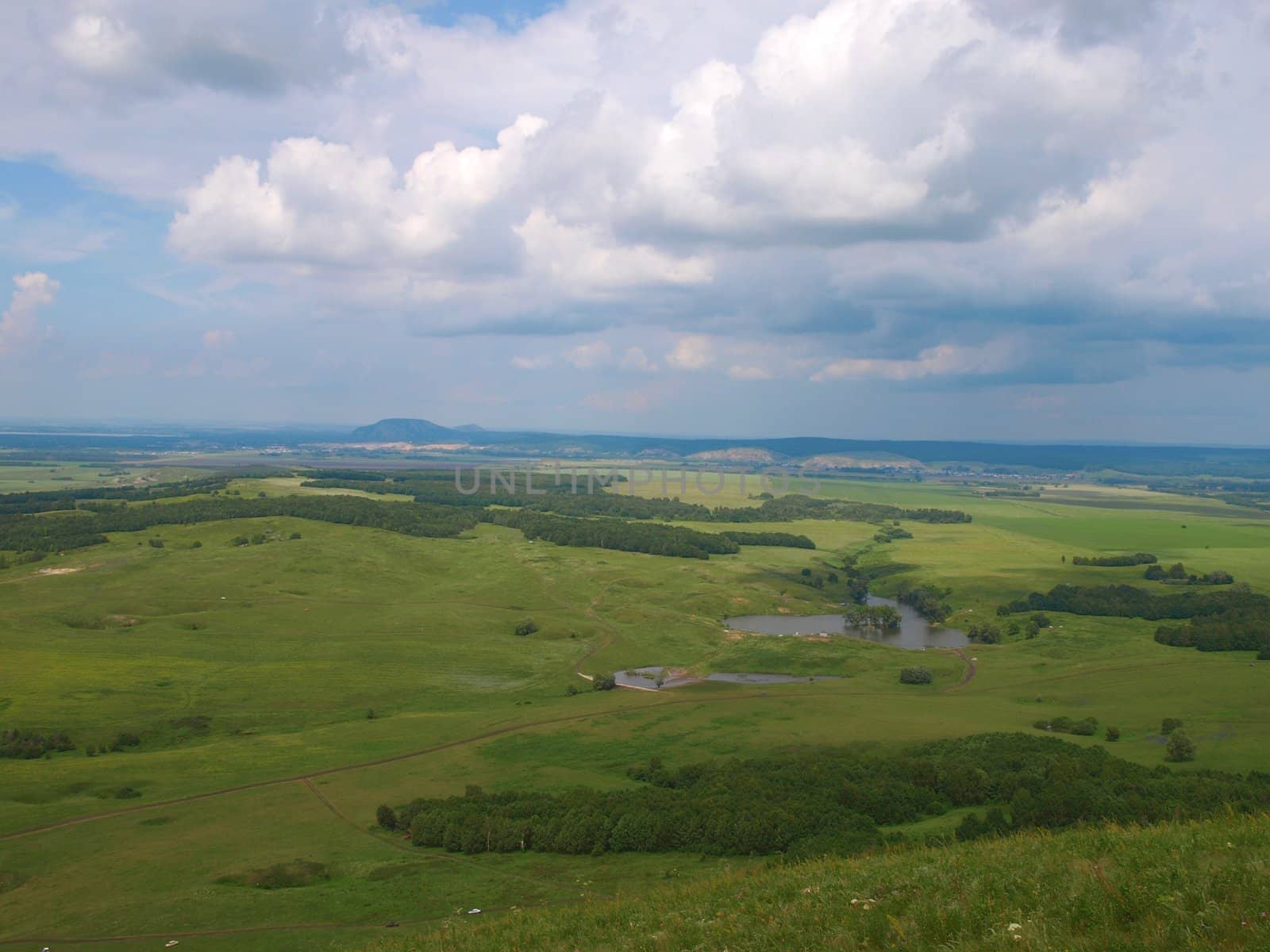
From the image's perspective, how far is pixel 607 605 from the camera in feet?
488

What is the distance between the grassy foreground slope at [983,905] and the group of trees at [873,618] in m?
120

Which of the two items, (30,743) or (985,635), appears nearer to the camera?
(30,743)

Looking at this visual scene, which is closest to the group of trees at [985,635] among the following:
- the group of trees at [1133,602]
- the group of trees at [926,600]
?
the group of trees at [926,600]

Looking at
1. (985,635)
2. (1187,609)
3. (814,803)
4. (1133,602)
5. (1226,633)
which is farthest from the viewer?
(1133,602)

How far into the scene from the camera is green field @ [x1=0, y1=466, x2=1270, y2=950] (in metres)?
47.1

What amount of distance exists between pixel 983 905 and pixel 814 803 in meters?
38.7

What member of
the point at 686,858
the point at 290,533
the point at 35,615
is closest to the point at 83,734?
the point at 35,615

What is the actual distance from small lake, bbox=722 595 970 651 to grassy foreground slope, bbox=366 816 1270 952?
107 m

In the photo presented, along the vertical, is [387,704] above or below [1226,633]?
below

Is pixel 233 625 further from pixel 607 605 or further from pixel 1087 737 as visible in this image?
pixel 1087 737

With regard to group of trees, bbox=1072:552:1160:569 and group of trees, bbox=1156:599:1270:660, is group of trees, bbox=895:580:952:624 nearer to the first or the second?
group of trees, bbox=1156:599:1270:660

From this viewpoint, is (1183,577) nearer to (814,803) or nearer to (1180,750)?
(1180,750)

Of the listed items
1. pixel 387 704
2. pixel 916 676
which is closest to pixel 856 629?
pixel 916 676

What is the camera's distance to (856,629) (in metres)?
143
